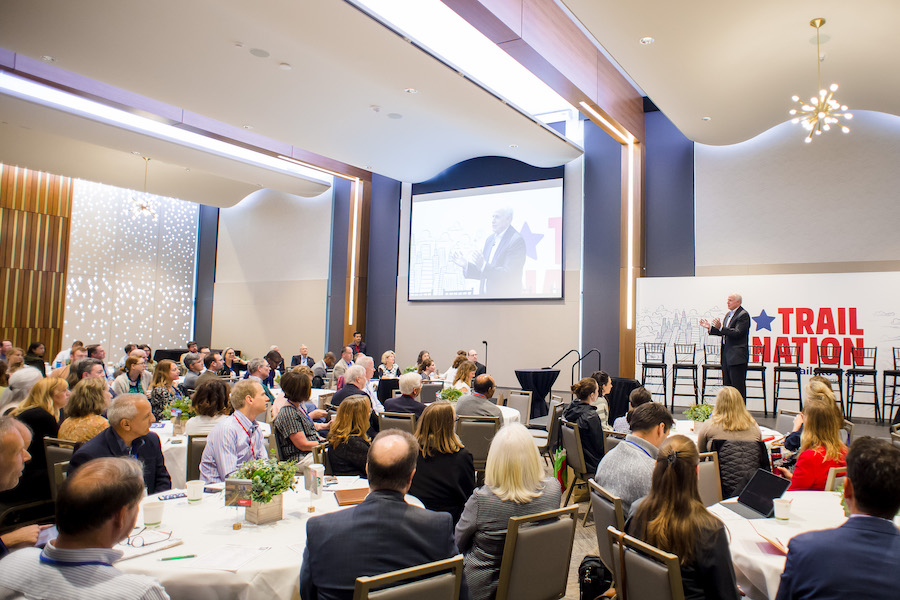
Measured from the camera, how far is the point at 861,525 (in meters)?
1.69

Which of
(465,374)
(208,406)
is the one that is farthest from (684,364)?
(208,406)

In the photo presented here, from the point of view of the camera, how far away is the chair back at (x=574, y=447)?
4969mm

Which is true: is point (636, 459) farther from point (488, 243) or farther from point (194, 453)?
point (488, 243)

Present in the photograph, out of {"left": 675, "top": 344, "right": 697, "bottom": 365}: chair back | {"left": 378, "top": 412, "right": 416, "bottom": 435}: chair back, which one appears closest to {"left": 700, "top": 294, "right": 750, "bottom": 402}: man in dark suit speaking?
{"left": 675, "top": 344, "right": 697, "bottom": 365}: chair back

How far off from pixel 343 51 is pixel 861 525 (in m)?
6.97

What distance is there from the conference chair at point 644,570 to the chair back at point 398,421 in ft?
9.31

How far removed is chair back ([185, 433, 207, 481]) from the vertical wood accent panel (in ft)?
40.1

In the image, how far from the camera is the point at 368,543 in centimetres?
188

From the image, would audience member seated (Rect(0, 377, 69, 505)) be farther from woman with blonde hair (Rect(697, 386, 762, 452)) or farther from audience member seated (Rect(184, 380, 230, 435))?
woman with blonde hair (Rect(697, 386, 762, 452))

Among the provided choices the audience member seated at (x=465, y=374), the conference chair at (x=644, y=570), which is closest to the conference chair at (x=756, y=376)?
the audience member seated at (x=465, y=374)

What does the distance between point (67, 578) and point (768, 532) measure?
8.46 feet

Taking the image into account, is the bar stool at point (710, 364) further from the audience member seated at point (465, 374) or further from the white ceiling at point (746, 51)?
the audience member seated at point (465, 374)

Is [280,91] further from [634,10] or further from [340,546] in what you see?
[340,546]

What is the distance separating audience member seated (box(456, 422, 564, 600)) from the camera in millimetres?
2438
